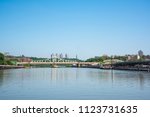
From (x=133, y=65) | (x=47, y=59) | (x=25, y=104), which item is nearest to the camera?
(x=25, y=104)

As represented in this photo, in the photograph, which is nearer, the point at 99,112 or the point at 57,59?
the point at 99,112

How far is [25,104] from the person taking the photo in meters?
4.55

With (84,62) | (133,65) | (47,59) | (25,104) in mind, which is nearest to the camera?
(25,104)

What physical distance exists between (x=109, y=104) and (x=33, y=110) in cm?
103

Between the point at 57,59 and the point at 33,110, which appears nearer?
the point at 33,110

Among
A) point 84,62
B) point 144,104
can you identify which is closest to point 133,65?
point 84,62

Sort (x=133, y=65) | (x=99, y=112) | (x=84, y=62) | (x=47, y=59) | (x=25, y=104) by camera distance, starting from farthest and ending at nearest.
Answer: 1. (x=47, y=59)
2. (x=84, y=62)
3. (x=133, y=65)
4. (x=25, y=104)
5. (x=99, y=112)

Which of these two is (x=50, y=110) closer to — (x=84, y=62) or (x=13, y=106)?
(x=13, y=106)

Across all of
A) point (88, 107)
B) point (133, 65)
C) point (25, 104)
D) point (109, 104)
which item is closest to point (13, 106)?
point (25, 104)

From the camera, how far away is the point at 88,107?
173 inches

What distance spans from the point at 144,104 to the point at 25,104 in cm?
167

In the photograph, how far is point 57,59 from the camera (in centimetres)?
9625

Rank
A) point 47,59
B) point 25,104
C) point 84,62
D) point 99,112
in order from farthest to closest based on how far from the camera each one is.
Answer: point 47,59 → point 84,62 → point 25,104 → point 99,112

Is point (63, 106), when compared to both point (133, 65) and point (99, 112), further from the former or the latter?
point (133, 65)
